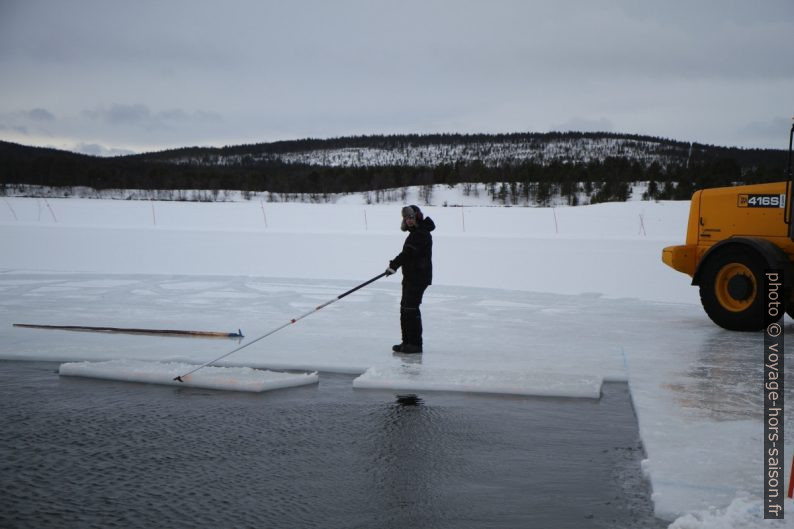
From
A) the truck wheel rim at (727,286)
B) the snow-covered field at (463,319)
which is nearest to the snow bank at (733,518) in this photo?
the snow-covered field at (463,319)

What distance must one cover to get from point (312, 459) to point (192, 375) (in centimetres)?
278

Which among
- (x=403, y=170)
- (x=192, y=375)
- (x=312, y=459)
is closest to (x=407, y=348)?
(x=192, y=375)

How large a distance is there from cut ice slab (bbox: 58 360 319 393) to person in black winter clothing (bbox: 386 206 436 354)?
1.72m

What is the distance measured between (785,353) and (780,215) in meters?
2.08

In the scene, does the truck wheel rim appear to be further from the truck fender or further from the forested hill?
the forested hill

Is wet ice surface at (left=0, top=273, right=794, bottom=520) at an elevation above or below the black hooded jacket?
below

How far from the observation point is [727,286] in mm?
11211

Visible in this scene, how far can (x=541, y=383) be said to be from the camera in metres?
7.77

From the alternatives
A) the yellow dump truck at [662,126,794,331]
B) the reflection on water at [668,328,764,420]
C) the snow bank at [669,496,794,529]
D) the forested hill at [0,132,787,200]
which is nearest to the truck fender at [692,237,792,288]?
the yellow dump truck at [662,126,794,331]

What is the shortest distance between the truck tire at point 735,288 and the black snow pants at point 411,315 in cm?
430

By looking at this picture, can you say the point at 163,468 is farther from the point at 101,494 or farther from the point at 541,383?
the point at 541,383

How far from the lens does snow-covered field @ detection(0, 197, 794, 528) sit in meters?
6.27

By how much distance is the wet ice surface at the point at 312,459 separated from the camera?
4.55 meters

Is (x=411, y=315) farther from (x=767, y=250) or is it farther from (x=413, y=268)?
(x=767, y=250)
